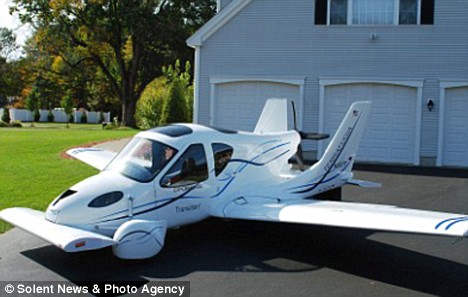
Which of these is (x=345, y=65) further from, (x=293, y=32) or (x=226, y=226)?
(x=226, y=226)

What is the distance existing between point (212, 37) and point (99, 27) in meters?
22.7

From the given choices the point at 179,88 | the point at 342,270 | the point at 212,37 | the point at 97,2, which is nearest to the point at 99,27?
the point at 97,2

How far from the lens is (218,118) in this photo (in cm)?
1839

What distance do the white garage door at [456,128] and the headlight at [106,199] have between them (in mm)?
12217

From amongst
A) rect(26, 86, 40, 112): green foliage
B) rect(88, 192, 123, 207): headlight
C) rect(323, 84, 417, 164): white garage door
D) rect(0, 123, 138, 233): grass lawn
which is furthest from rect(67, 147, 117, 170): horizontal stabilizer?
rect(26, 86, 40, 112): green foliage

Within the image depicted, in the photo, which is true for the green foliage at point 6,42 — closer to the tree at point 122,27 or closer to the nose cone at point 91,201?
the tree at point 122,27

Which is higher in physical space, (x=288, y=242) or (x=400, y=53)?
(x=400, y=53)

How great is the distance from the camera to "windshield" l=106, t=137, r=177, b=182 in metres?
7.56

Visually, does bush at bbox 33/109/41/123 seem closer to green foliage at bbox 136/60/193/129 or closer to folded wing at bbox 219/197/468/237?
green foliage at bbox 136/60/193/129

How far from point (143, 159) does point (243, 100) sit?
10.6 meters

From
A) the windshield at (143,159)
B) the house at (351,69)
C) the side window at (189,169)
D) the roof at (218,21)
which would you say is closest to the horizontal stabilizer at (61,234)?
the windshield at (143,159)

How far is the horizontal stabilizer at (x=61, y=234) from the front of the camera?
6316 millimetres

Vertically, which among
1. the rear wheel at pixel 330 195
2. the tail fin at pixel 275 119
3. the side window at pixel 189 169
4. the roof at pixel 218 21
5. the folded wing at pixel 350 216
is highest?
the roof at pixel 218 21

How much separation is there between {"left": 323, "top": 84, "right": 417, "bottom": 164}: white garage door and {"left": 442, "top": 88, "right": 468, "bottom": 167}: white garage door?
3.02 ft
